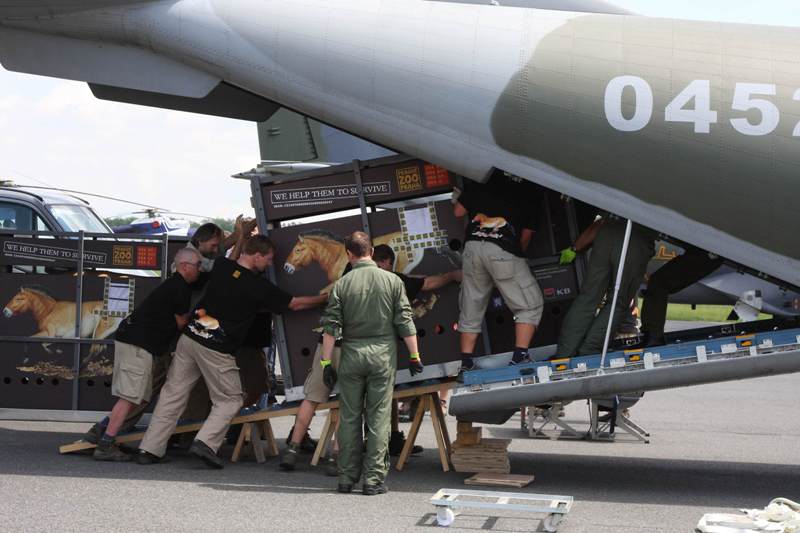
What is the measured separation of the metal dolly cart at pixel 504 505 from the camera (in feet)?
22.0

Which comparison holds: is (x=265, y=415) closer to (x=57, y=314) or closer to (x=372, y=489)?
(x=372, y=489)

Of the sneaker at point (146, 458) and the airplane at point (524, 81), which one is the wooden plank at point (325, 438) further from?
the airplane at point (524, 81)

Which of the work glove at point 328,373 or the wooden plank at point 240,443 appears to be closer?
the work glove at point 328,373

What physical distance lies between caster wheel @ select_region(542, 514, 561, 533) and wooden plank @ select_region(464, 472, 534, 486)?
4.71 feet

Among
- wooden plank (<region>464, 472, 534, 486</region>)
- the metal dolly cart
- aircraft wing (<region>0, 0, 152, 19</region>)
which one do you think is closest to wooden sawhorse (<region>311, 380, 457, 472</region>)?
wooden plank (<region>464, 472, 534, 486</region>)

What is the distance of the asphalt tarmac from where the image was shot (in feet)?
22.6

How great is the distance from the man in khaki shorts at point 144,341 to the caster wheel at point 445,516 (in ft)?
11.3

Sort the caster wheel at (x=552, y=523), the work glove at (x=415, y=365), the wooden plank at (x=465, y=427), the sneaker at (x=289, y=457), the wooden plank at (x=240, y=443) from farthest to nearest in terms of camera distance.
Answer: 1. the wooden plank at (x=240, y=443)
2. the sneaker at (x=289, y=457)
3. the wooden plank at (x=465, y=427)
4. the work glove at (x=415, y=365)
5. the caster wheel at (x=552, y=523)

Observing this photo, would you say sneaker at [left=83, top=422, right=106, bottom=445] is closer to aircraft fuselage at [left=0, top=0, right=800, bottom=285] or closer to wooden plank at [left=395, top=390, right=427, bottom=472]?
wooden plank at [left=395, top=390, right=427, bottom=472]

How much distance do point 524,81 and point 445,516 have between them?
11.5 ft

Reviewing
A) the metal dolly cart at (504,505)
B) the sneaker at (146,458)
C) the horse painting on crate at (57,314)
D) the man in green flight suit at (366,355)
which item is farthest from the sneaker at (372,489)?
the horse painting on crate at (57,314)

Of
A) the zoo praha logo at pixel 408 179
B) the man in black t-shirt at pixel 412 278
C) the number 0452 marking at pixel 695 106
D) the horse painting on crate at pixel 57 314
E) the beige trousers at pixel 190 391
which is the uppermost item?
the number 0452 marking at pixel 695 106

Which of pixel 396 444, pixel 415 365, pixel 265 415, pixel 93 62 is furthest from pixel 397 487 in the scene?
pixel 93 62

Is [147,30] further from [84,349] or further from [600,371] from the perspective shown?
[600,371]
